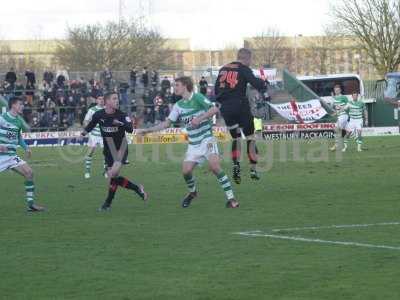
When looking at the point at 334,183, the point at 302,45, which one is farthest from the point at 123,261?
the point at 302,45

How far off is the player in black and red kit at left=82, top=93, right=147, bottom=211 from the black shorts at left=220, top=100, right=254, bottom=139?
217 cm

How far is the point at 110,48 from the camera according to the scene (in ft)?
254

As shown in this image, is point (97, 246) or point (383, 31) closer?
point (97, 246)

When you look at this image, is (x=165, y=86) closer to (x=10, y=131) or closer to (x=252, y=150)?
(x=252, y=150)

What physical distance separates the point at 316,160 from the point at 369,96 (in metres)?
35.6

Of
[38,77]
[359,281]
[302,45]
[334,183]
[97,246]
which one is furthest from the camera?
[302,45]

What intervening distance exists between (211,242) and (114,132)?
5.66m

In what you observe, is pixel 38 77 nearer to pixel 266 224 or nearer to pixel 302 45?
pixel 266 224

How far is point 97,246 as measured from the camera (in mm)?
12016

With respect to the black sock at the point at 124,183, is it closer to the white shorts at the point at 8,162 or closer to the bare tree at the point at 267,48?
the white shorts at the point at 8,162

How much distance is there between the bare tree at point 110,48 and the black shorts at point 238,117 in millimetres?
57165

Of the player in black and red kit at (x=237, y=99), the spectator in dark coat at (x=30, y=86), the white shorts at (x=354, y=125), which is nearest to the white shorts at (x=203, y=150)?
the player in black and red kit at (x=237, y=99)

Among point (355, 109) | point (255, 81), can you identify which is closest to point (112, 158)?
point (255, 81)

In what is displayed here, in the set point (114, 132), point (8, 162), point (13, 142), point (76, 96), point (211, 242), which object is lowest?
point (211, 242)
